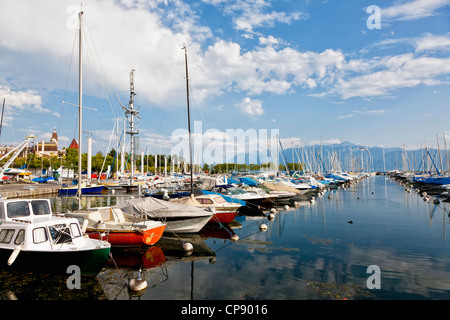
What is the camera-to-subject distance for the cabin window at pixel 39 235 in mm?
12438

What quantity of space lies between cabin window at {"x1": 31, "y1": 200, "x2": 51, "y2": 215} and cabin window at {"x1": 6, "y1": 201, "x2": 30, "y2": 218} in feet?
1.15

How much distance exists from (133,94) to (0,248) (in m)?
49.2

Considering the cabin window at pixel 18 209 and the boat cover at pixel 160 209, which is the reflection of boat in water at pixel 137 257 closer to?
the boat cover at pixel 160 209

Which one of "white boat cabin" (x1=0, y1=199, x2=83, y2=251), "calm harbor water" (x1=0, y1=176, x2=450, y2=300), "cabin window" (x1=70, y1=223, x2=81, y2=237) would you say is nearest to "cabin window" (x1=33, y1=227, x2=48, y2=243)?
"white boat cabin" (x1=0, y1=199, x2=83, y2=251)

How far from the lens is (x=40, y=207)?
51.2 ft

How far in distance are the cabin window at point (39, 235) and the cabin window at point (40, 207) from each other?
3.30 metres

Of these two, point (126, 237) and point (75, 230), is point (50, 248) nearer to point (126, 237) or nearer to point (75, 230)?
point (75, 230)

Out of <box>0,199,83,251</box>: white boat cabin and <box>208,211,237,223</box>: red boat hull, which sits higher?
<box>0,199,83,251</box>: white boat cabin

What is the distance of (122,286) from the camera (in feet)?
39.0

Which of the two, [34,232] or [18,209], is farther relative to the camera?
[18,209]

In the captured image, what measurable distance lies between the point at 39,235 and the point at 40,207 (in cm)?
373

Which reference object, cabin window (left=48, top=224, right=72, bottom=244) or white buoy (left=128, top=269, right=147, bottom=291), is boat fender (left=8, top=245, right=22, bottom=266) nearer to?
cabin window (left=48, top=224, right=72, bottom=244)

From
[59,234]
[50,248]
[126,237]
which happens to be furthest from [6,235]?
[126,237]

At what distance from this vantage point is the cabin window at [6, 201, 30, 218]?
14438mm
